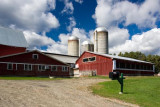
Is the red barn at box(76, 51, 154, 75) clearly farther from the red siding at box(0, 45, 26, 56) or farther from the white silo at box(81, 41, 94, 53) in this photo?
the white silo at box(81, 41, 94, 53)

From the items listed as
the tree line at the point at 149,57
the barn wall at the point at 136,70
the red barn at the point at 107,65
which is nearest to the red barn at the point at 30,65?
the red barn at the point at 107,65

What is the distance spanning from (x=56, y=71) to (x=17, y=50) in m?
10.7

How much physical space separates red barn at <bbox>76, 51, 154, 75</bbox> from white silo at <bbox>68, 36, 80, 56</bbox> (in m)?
19.2

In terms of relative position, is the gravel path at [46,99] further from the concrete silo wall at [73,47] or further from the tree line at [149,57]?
the tree line at [149,57]

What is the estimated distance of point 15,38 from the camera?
3947cm

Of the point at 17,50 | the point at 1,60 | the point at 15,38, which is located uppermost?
the point at 15,38

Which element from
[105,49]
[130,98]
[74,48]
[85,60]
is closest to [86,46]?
[74,48]

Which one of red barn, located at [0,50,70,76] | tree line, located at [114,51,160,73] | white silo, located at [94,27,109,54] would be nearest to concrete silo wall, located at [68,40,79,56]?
white silo, located at [94,27,109,54]

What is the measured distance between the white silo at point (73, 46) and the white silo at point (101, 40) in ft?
35.4

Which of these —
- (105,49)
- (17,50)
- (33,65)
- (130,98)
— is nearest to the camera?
(130,98)

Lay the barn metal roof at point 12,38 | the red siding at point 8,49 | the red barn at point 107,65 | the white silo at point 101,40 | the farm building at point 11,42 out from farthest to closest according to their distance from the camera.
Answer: the white silo at point 101,40
the barn metal roof at point 12,38
the farm building at point 11,42
the red siding at point 8,49
the red barn at point 107,65

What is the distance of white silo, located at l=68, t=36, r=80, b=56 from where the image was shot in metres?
63.2

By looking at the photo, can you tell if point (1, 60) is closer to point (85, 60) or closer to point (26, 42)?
point (26, 42)

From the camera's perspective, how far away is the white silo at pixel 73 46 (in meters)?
63.2
